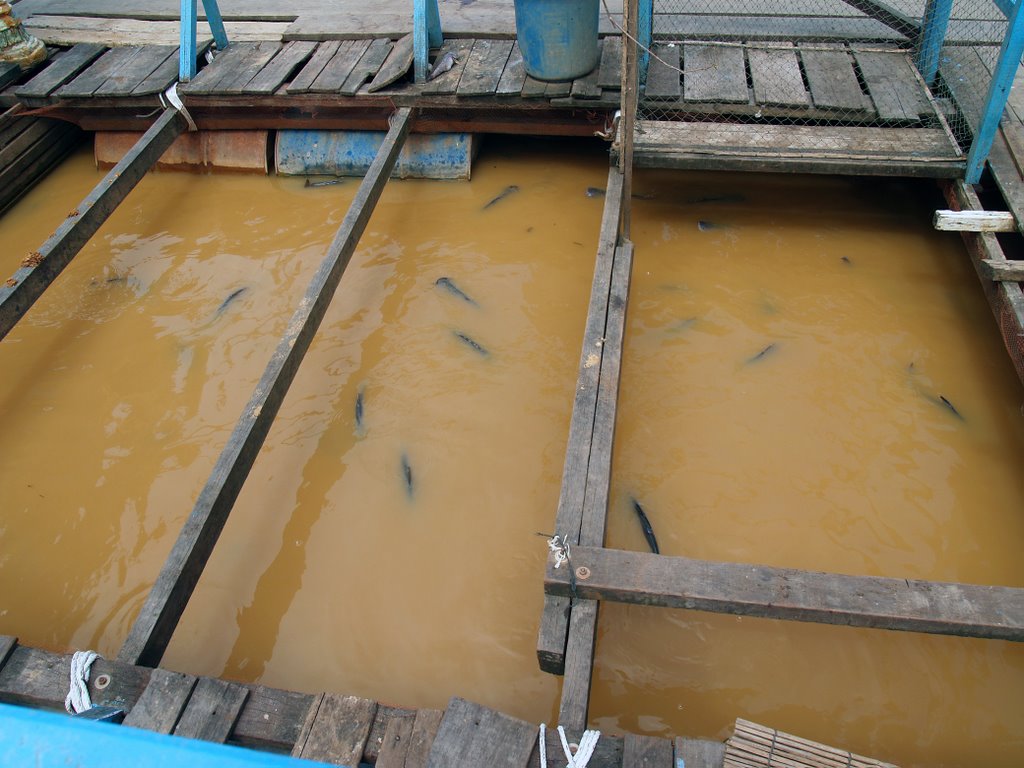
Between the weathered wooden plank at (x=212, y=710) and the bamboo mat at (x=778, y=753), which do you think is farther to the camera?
the weathered wooden plank at (x=212, y=710)

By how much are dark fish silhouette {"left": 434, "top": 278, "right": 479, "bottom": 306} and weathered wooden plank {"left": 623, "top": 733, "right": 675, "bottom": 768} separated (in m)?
2.78

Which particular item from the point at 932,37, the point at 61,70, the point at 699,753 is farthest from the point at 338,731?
the point at 61,70

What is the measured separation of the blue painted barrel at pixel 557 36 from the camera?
14.3 feet

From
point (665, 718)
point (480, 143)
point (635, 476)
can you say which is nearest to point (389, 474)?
point (635, 476)

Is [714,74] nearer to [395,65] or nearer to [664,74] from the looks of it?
[664,74]

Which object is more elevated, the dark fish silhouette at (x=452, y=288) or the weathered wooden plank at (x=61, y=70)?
the weathered wooden plank at (x=61, y=70)

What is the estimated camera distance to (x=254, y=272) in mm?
4555

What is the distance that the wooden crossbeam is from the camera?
2.15 meters

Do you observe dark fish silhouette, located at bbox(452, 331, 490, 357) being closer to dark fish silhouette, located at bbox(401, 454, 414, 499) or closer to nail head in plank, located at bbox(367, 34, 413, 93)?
dark fish silhouette, located at bbox(401, 454, 414, 499)

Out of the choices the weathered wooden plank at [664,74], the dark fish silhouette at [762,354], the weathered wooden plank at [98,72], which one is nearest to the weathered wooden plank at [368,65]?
the weathered wooden plank at [98,72]

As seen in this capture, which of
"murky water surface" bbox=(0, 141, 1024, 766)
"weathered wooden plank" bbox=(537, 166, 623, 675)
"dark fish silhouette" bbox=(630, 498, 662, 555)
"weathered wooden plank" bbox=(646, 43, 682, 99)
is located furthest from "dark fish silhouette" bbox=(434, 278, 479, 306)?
"weathered wooden plank" bbox=(646, 43, 682, 99)

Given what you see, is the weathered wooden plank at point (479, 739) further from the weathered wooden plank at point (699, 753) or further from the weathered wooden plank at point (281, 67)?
the weathered wooden plank at point (281, 67)

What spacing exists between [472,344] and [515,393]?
0.45m

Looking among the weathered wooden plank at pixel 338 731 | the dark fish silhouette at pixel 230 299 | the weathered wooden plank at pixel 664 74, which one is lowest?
the dark fish silhouette at pixel 230 299
